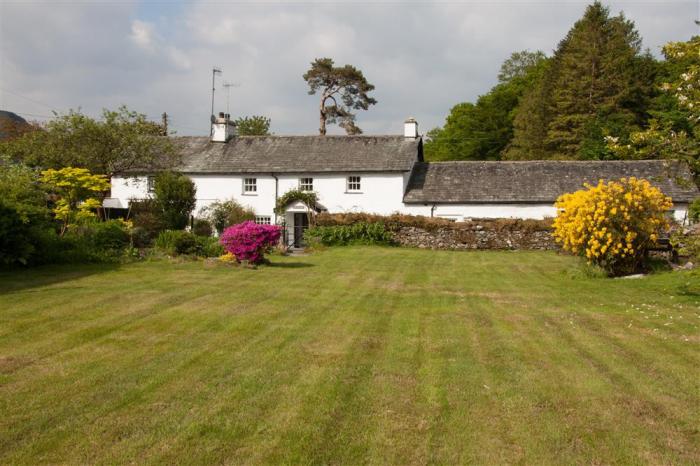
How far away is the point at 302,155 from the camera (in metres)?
36.2

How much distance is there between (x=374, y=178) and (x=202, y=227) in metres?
10.7

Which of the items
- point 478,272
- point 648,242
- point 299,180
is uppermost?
point 299,180

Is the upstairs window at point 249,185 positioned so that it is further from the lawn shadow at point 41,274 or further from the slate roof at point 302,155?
the lawn shadow at point 41,274

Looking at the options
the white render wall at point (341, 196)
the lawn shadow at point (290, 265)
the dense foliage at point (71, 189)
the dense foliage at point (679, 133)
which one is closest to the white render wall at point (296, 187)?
the white render wall at point (341, 196)

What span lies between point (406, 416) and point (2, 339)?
5786 mm

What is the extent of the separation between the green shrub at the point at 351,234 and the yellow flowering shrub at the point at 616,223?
13669 mm

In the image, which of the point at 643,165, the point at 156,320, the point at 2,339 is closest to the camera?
the point at 2,339

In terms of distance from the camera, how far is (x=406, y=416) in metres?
5.60

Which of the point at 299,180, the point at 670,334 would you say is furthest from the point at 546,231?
the point at 670,334

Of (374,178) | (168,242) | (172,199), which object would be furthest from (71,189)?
(374,178)

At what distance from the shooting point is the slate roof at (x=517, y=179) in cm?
3247

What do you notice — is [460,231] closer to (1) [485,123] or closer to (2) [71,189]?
(2) [71,189]

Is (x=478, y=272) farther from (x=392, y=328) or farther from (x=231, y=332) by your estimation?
(x=231, y=332)

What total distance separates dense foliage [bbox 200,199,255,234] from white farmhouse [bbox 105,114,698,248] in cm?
178
